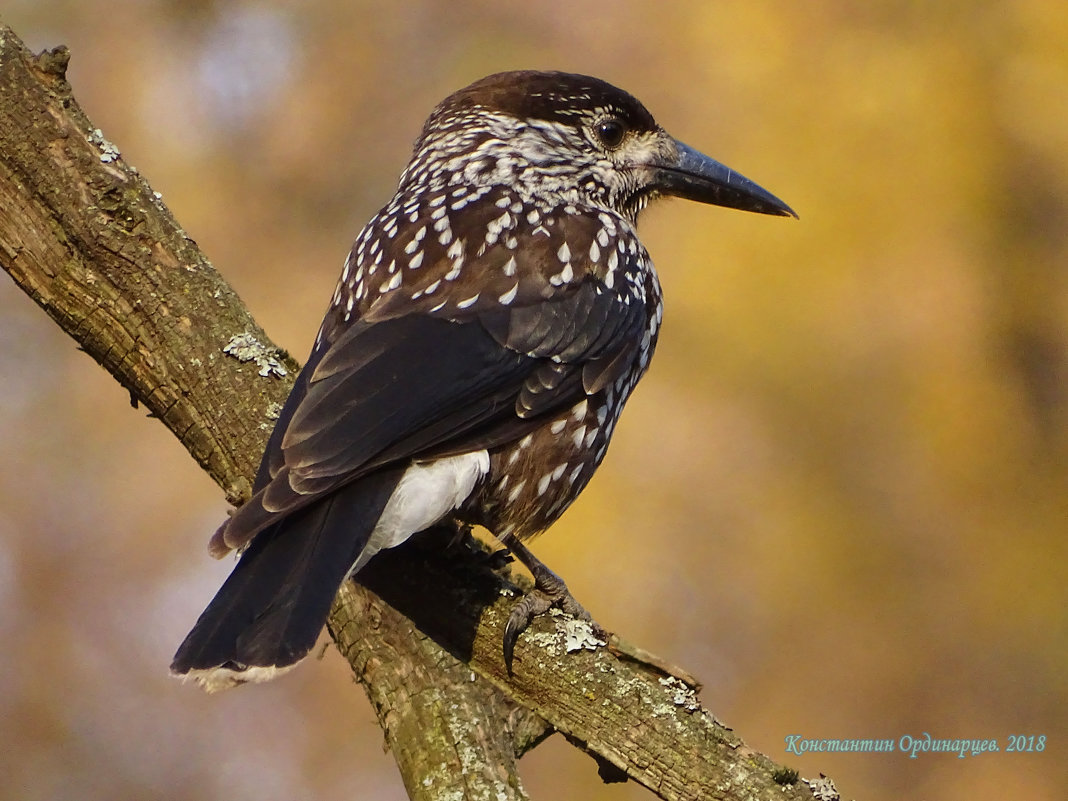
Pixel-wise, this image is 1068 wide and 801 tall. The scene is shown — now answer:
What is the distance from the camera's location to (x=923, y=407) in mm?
5988

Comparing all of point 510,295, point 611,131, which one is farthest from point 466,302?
point 611,131

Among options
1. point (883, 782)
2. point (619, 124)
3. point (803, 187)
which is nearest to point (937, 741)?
point (883, 782)

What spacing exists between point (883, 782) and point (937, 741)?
28cm

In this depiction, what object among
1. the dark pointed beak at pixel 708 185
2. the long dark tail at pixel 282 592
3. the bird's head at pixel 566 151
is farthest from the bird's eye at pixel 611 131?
the long dark tail at pixel 282 592

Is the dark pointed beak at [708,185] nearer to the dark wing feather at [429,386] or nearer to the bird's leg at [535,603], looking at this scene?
the dark wing feather at [429,386]

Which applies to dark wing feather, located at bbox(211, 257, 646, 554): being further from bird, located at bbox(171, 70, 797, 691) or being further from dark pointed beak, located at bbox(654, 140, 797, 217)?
dark pointed beak, located at bbox(654, 140, 797, 217)

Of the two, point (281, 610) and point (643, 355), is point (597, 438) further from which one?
point (281, 610)

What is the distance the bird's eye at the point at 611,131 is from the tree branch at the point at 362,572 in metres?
1.28

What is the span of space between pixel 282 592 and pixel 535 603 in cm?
61

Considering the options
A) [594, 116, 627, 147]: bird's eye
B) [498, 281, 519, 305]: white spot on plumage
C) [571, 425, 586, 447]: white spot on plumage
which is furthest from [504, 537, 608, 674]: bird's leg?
[594, 116, 627, 147]: bird's eye

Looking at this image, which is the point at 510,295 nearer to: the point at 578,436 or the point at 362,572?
the point at 578,436

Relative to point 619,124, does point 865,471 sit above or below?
above

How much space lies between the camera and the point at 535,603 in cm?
297

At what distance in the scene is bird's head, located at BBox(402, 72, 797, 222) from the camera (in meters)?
3.87
